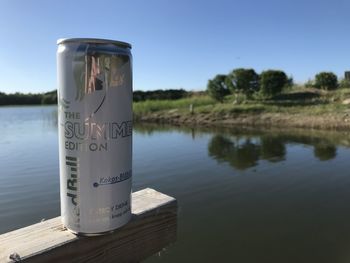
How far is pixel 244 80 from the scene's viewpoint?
2402 centimetres

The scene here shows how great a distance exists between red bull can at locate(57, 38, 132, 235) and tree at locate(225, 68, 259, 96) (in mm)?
23772

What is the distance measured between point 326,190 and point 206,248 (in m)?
3.56

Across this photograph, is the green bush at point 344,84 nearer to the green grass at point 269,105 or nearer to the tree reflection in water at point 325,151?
the green grass at point 269,105

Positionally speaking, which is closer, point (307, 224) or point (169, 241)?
point (169, 241)

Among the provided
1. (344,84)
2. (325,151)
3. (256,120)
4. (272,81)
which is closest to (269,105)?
(256,120)

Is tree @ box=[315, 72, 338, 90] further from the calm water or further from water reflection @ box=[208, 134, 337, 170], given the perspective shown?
the calm water

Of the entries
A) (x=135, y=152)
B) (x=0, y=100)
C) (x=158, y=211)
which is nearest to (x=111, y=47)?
(x=158, y=211)

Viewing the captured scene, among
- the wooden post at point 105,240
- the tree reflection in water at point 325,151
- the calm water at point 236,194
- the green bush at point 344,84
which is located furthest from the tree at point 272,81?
the wooden post at point 105,240

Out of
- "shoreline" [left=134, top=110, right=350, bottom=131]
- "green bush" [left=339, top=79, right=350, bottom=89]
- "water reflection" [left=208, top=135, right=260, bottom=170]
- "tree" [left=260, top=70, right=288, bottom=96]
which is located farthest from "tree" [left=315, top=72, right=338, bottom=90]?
"water reflection" [left=208, top=135, right=260, bottom=170]

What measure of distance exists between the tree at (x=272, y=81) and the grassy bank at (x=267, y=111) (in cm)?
68

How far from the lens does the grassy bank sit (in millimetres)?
17478

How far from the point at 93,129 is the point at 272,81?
23069mm

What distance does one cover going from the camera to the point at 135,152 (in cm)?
1119

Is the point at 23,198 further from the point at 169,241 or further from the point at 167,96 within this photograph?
the point at 167,96
